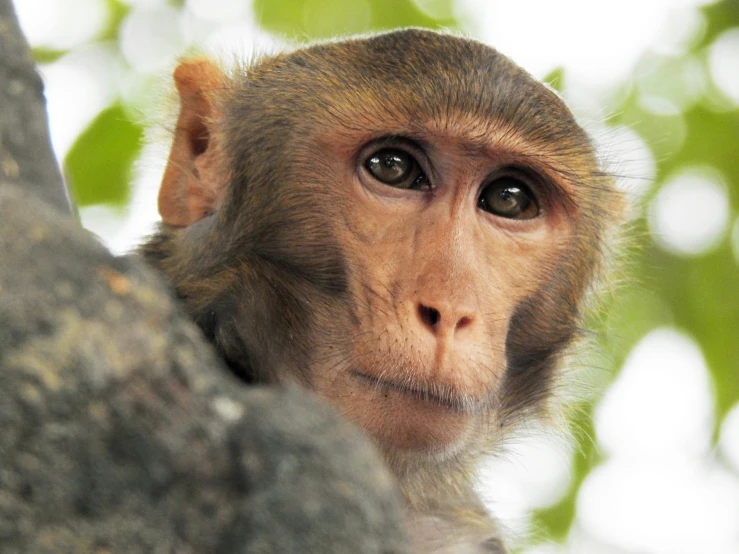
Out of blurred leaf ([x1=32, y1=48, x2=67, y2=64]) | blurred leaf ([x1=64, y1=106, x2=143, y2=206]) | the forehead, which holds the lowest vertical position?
blurred leaf ([x1=64, y1=106, x2=143, y2=206])

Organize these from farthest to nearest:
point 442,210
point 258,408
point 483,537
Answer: point 483,537, point 442,210, point 258,408

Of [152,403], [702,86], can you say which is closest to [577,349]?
[702,86]

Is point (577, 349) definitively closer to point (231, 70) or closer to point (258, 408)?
point (231, 70)

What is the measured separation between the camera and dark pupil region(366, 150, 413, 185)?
3645 millimetres

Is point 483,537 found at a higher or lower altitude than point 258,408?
lower

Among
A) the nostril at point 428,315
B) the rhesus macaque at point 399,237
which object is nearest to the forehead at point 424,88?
the rhesus macaque at point 399,237

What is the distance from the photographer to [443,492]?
3973 millimetres

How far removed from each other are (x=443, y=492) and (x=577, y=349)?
0.98 metres

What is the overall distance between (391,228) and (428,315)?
1.45ft

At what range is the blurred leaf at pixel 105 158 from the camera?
5980 mm

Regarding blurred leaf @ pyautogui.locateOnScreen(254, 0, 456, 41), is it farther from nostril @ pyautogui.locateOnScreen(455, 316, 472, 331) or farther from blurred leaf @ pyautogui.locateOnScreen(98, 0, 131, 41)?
nostril @ pyautogui.locateOnScreen(455, 316, 472, 331)

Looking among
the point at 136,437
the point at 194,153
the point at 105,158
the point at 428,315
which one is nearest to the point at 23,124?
the point at 136,437

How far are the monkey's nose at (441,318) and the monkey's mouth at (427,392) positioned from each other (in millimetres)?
184

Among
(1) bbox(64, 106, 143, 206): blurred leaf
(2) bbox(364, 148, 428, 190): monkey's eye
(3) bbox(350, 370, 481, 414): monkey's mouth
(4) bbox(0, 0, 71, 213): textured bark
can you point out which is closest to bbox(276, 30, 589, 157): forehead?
(2) bbox(364, 148, 428, 190): monkey's eye
